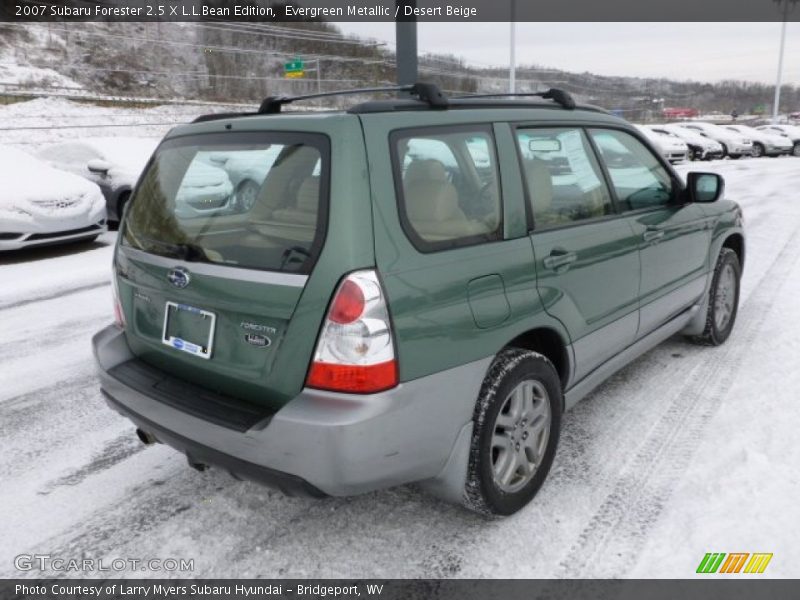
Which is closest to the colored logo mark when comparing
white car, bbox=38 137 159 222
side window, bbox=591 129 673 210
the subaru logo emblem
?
side window, bbox=591 129 673 210

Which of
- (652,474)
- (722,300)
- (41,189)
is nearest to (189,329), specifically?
(652,474)

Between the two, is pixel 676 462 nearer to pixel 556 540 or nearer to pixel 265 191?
pixel 556 540

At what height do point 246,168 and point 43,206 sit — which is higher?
point 246,168

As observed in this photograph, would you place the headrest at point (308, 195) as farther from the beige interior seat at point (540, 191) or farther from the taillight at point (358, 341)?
the beige interior seat at point (540, 191)

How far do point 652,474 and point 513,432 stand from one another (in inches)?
32.5

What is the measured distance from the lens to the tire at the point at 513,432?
2.52 meters

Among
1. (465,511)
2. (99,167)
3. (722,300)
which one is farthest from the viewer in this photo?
(99,167)

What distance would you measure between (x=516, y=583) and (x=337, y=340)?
43.9 inches

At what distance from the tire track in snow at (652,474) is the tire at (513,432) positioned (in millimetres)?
307

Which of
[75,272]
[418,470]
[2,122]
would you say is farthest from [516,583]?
[2,122]

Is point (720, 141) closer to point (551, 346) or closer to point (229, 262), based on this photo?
point (551, 346)

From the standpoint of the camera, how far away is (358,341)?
215 centimetres

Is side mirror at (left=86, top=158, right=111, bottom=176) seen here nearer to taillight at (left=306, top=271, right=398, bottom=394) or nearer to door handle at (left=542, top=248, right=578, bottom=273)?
door handle at (left=542, top=248, right=578, bottom=273)

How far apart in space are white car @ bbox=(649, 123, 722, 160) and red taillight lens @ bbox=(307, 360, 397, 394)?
28.0m
